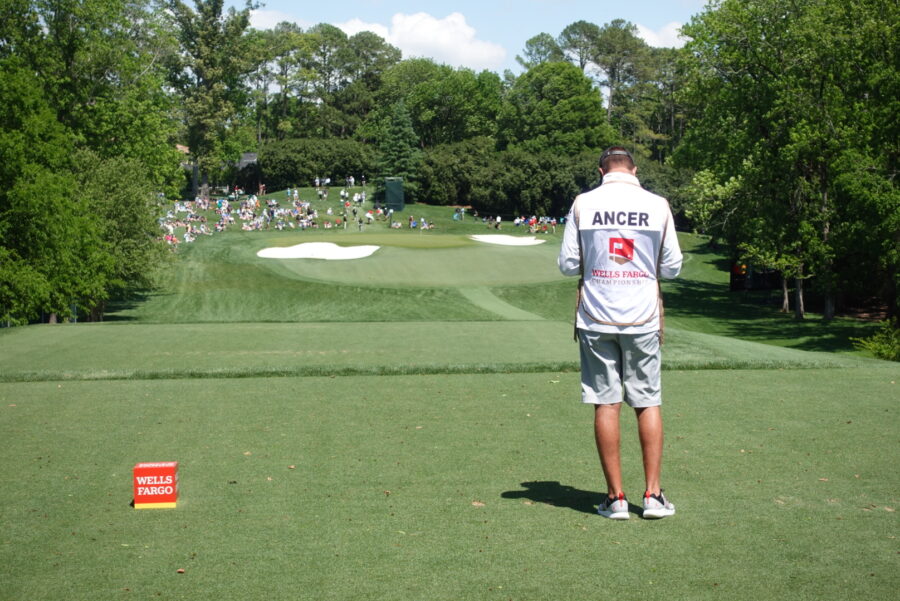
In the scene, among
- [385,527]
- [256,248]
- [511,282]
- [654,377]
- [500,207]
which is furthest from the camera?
[500,207]

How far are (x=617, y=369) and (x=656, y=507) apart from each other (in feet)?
2.64

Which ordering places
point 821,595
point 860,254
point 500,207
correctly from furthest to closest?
point 500,207, point 860,254, point 821,595

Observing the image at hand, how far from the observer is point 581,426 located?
7336 millimetres

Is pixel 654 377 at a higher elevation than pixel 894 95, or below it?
below

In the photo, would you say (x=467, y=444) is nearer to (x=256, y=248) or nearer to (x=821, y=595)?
(x=821, y=595)

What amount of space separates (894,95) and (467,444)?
23.3m

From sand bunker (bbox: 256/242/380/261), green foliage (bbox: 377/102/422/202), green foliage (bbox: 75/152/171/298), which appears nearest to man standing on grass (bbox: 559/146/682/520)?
green foliage (bbox: 75/152/171/298)

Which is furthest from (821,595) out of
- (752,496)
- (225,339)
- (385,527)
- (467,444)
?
(225,339)

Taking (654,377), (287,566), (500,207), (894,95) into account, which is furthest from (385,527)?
(500,207)

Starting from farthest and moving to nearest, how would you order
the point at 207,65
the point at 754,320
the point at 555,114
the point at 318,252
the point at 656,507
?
the point at 555,114, the point at 207,65, the point at 318,252, the point at 754,320, the point at 656,507

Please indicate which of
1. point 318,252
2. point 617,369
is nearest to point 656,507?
point 617,369

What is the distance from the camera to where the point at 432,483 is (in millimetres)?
5562

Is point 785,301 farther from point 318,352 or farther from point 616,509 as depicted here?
point 616,509

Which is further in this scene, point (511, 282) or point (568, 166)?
point (568, 166)
